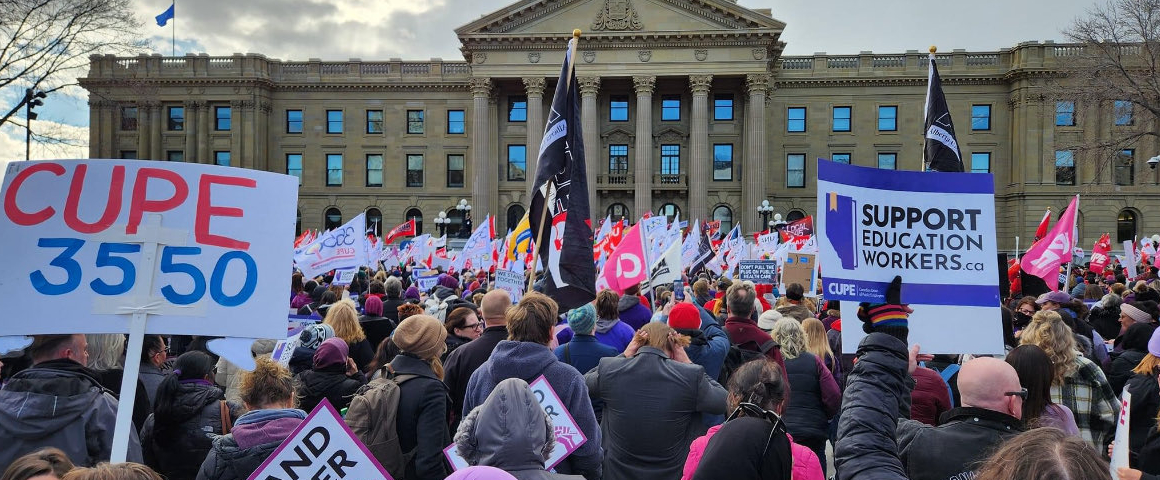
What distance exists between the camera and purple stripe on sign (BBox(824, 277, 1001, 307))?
14.2 ft

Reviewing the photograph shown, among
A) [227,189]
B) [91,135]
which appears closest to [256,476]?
[227,189]

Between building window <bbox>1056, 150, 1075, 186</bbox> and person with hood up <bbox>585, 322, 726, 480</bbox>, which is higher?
building window <bbox>1056, 150, 1075, 186</bbox>

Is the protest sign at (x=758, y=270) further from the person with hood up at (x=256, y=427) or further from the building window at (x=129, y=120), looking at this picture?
the building window at (x=129, y=120)

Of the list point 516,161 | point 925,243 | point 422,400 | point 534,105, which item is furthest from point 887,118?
point 422,400

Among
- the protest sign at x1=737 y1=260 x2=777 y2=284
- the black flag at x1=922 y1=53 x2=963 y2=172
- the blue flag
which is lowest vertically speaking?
the protest sign at x1=737 y1=260 x2=777 y2=284

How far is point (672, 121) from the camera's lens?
2013 inches

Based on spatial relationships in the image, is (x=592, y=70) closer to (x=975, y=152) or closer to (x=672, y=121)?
(x=672, y=121)

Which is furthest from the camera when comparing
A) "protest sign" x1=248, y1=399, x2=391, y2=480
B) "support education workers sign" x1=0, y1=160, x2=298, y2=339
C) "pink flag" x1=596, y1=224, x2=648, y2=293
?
"pink flag" x1=596, y1=224, x2=648, y2=293

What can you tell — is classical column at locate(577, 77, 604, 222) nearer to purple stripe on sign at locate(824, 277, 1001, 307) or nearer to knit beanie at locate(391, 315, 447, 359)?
knit beanie at locate(391, 315, 447, 359)

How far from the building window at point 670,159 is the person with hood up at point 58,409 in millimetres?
47865

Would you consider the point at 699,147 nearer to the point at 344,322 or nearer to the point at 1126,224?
the point at 1126,224

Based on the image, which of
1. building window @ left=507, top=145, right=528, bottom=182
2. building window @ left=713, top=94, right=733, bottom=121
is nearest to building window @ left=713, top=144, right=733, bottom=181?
building window @ left=713, top=94, right=733, bottom=121

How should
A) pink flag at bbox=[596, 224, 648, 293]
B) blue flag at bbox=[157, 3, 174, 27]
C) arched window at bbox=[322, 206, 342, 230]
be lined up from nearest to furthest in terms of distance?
pink flag at bbox=[596, 224, 648, 293] → blue flag at bbox=[157, 3, 174, 27] → arched window at bbox=[322, 206, 342, 230]

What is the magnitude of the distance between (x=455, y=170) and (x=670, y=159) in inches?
568
